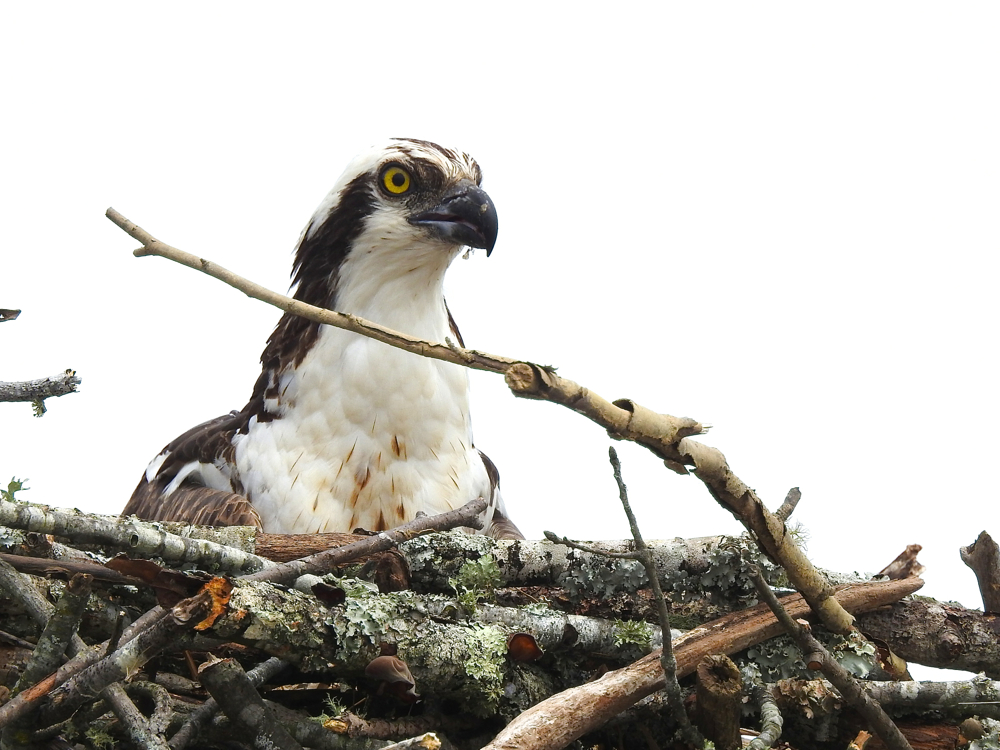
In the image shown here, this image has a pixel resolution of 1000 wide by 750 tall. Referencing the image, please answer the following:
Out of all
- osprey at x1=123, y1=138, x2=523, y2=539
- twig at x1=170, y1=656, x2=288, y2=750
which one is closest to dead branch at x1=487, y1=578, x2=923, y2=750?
twig at x1=170, y1=656, x2=288, y2=750

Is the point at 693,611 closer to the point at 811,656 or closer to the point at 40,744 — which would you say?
the point at 811,656

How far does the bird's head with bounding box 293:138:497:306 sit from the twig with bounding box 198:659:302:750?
2951 mm

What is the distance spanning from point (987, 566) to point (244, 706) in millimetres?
2373

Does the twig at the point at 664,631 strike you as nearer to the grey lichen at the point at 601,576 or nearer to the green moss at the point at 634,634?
the green moss at the point at 634,634

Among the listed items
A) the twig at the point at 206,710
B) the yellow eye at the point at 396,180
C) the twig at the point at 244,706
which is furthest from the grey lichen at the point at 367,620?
the yellow eye at the point at 396,180

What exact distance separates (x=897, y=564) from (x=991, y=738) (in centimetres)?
71

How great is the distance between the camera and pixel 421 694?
2941 millimetres

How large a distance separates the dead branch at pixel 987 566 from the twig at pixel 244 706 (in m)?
2.23

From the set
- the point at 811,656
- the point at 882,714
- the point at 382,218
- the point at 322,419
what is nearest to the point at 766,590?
the point at 811,656

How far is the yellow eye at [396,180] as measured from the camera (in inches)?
210

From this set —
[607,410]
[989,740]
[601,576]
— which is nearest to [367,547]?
[601,576]

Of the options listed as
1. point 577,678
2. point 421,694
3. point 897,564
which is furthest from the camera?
point 897,564

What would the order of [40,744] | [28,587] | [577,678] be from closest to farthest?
[40,744], [28,587], [577,678]

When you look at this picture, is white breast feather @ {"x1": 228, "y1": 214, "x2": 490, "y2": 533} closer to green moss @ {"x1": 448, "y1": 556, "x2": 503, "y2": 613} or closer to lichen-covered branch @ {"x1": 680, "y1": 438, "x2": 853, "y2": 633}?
green moss @ {"x1": 448, "y1": 556, "x2": 503, "y2": 613}
